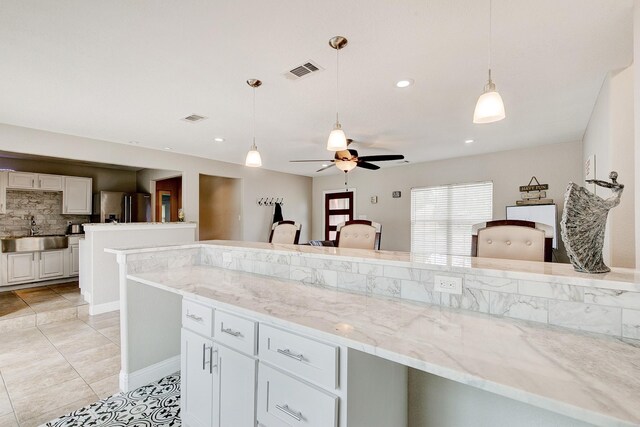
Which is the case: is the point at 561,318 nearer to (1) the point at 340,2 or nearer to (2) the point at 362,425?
(2) the point at 362,425

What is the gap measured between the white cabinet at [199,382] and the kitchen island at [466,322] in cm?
8

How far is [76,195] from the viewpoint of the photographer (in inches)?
235

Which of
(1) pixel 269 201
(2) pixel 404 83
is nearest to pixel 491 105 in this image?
(2) pixel 404 83

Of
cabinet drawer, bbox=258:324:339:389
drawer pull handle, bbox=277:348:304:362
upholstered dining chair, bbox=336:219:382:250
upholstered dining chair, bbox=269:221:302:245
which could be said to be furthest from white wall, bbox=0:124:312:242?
drawer pull handle, bbox=277:348:304:362

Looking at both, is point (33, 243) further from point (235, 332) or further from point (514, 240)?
point (514, 240)

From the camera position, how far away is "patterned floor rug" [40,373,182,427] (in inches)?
79.5

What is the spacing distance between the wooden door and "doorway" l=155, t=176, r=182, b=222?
148 inches

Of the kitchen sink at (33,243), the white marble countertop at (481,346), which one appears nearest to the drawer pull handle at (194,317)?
the white marble countertop at (481,346)

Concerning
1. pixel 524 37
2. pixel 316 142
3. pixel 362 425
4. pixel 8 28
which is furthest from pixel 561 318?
pixel 316 142

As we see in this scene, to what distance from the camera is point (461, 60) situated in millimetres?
2301

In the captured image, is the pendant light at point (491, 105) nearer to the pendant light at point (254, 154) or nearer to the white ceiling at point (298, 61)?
the white ceiling at point (298, 61)

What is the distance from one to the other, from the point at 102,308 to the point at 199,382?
137 inches

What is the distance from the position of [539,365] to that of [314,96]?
2.72 m

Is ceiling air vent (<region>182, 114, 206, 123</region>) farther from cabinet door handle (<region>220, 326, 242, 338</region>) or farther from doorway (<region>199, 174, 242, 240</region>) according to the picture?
doorway (<region>199, 174, 242, 240</region>)
